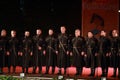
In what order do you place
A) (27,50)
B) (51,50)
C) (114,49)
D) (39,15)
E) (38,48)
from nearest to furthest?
(114,49) < (51,50) < (38,48) < (27,50) < (39,15)

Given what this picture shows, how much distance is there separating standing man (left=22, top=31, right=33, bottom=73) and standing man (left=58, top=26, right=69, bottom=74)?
2.86 ft

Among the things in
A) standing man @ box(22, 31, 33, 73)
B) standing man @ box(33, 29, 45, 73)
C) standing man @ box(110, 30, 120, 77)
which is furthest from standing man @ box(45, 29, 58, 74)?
standing man @ box(110, 30, 120, 77)

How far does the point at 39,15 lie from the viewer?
14797mm

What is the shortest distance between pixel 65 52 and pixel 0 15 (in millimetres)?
3515

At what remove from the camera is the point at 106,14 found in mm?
14359

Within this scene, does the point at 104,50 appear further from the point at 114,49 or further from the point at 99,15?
the point at 99,15

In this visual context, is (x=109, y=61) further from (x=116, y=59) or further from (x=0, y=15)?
(x=0, y=15)

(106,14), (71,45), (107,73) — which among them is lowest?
(107,73)

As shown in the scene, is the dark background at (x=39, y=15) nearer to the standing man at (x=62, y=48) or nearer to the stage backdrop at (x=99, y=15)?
the stage backdrop at (x=99, y=15)

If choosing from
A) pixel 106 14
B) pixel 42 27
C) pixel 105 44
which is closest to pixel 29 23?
pixel 42 27

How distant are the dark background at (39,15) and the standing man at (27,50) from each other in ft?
6.44

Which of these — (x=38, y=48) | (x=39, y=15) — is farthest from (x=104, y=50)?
(x=39, y=15)

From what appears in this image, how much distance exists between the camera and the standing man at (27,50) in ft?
41.2

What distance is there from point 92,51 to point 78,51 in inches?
15.1
